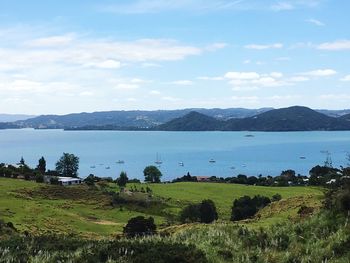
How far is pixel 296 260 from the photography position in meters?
9.62

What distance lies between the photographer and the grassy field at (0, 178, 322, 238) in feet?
175

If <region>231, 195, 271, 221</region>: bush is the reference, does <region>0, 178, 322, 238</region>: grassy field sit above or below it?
below

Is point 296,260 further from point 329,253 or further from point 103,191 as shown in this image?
point 103,191

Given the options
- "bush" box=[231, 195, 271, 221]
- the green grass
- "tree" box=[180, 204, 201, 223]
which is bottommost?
the green grass

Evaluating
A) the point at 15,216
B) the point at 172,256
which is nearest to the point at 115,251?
the point at 172,256

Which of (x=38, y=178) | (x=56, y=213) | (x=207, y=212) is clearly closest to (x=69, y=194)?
(x=38, y=178)

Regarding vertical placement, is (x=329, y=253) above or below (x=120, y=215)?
above

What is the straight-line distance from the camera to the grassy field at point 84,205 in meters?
53.2

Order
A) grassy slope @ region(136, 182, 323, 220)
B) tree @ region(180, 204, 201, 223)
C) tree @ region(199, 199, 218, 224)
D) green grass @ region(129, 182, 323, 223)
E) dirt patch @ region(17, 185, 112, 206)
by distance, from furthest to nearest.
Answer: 1. grassy slope @ region(136, 182, 323, 220)
2. green grass @ region(129, 182, 323, 223)
3. dirt patch @ region(17, 185, 112, 206)
4. tree @ region(180, 204, 201, 223)
5. tree @ region(199, 199, 218, 224)

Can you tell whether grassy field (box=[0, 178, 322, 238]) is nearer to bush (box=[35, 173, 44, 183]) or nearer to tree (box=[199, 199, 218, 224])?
tree (box=[199, 199, 218, 224])

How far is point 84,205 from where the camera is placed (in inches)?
2970

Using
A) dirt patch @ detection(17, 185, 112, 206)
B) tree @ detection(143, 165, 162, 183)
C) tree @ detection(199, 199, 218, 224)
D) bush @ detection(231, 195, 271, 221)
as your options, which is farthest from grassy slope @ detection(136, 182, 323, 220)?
tree @ detection(143, 165, 162, 183)

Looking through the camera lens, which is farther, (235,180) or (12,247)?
(235,180)

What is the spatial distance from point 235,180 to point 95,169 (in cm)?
7858
